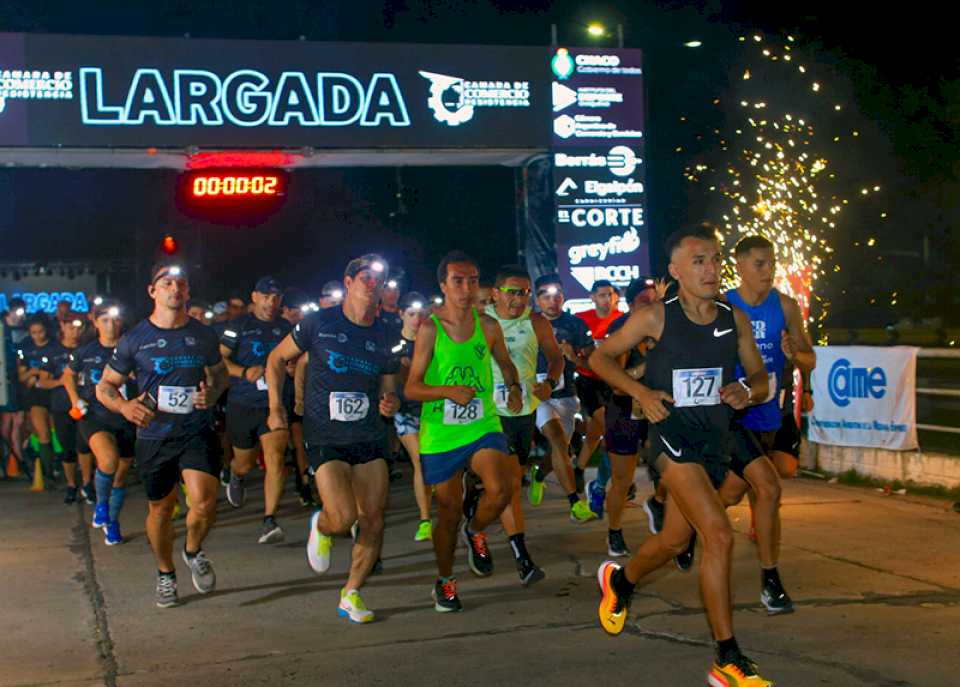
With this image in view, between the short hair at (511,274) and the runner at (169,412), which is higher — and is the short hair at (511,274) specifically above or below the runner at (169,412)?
above

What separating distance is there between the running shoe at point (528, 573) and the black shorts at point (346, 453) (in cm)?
122

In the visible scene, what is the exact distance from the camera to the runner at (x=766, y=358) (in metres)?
7.43

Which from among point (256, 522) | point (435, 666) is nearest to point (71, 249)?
point (256, 522)

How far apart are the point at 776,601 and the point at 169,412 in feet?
12.1

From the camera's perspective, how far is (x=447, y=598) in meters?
7.70

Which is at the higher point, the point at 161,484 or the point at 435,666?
the point at 161,484

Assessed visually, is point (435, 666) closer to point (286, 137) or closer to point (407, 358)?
point (407, 358)

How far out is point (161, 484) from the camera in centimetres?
821

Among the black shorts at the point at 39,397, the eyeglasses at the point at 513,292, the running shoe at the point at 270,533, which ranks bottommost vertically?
the running shoe at the point at 270,533

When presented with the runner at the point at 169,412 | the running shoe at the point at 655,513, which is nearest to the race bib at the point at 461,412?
the runner at the point at 169,412

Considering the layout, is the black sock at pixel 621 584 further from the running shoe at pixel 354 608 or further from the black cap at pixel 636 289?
the black cap at pixel 636 289

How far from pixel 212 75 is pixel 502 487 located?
10.8 metres

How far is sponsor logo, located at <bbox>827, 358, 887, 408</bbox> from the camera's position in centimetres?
1338

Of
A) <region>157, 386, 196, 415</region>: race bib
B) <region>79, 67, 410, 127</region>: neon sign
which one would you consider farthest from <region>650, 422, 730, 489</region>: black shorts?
<region>79, 67, 410, 127</region>: neon sign
